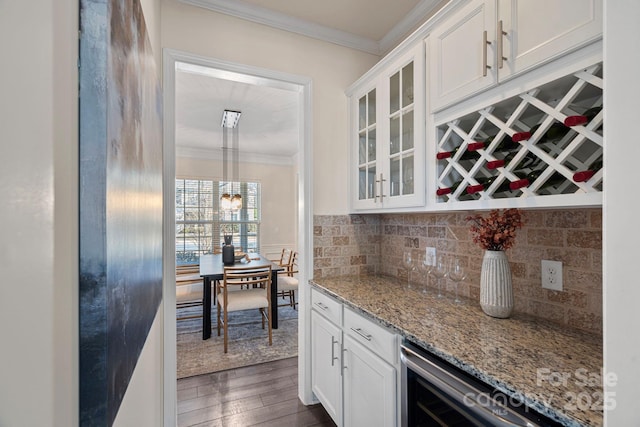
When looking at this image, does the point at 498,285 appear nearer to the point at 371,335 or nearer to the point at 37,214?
the point at 371,335

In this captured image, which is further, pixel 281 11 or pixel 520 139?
pixel 281 11

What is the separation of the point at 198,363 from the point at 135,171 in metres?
2.58

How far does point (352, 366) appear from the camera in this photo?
1620 millimetres

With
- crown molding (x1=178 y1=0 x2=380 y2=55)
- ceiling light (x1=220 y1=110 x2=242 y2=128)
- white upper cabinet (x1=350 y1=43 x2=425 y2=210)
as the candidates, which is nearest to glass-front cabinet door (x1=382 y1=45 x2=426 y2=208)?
white upper cabinet (x1=350 y1=43 x2=425 y2=210)

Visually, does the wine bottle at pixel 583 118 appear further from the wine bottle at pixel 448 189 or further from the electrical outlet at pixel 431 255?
the electrical outlet at pixel 431 255

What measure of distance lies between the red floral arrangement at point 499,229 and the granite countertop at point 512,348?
0.34m

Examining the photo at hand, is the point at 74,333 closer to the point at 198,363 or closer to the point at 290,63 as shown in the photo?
the point at 290,63

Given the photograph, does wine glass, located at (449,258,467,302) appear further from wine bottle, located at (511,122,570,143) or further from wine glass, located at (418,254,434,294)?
wine bottle, located at (511,122,570,143)

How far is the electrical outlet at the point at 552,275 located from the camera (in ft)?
4.13

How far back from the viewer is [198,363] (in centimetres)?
280

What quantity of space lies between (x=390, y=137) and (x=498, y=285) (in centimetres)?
106

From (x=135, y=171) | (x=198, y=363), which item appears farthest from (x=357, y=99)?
(x=198, y=363)

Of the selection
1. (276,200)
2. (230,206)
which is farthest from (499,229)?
(276,200)

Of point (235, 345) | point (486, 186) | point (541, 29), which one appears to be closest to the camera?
point (541, 29)
